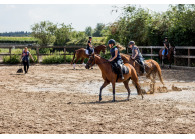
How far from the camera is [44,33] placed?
197 ft

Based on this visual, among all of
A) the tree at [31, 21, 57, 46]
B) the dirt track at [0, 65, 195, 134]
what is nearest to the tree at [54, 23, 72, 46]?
the tree at [31, 21, 57, 46]

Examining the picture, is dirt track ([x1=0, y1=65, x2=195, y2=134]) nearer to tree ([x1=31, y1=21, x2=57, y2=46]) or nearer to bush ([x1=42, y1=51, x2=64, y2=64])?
bush ([x1=42, y1=51, x2=64, y2=64])

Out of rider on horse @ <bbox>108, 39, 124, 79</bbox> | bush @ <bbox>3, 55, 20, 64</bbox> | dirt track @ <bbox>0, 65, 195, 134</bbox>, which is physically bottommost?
dirt track @ <bbox>0, 65, 195, 134</bbox>

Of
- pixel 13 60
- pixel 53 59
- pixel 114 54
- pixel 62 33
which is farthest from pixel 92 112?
pixel 62 33

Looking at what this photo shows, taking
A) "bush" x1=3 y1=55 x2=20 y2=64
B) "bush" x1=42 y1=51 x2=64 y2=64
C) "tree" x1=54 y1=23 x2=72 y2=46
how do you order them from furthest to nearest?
"tree" x1=54 y1=23 x2=72 y2=46 → "bush" x1=42 y1=51 x2=64 y2=64 → "bush" x1=3 y1=55 x2=20 y2=64

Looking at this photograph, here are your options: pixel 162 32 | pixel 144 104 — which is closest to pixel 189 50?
pixel 162 32

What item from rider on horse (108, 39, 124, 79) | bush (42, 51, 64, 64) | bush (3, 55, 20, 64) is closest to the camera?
rider on horse (108, 39, 124, 79)

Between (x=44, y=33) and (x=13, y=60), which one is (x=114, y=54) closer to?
(x=13, y=60)

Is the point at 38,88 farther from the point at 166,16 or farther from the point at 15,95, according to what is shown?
the point at 166,16

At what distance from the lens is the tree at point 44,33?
59.5 metres

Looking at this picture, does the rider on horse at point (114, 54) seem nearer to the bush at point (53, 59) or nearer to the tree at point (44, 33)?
the bush at point (53, 59)

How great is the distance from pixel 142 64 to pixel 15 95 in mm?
5296

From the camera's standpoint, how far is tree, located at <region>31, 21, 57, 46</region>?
59.5 meters

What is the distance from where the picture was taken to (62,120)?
Result: 747 centimetres
